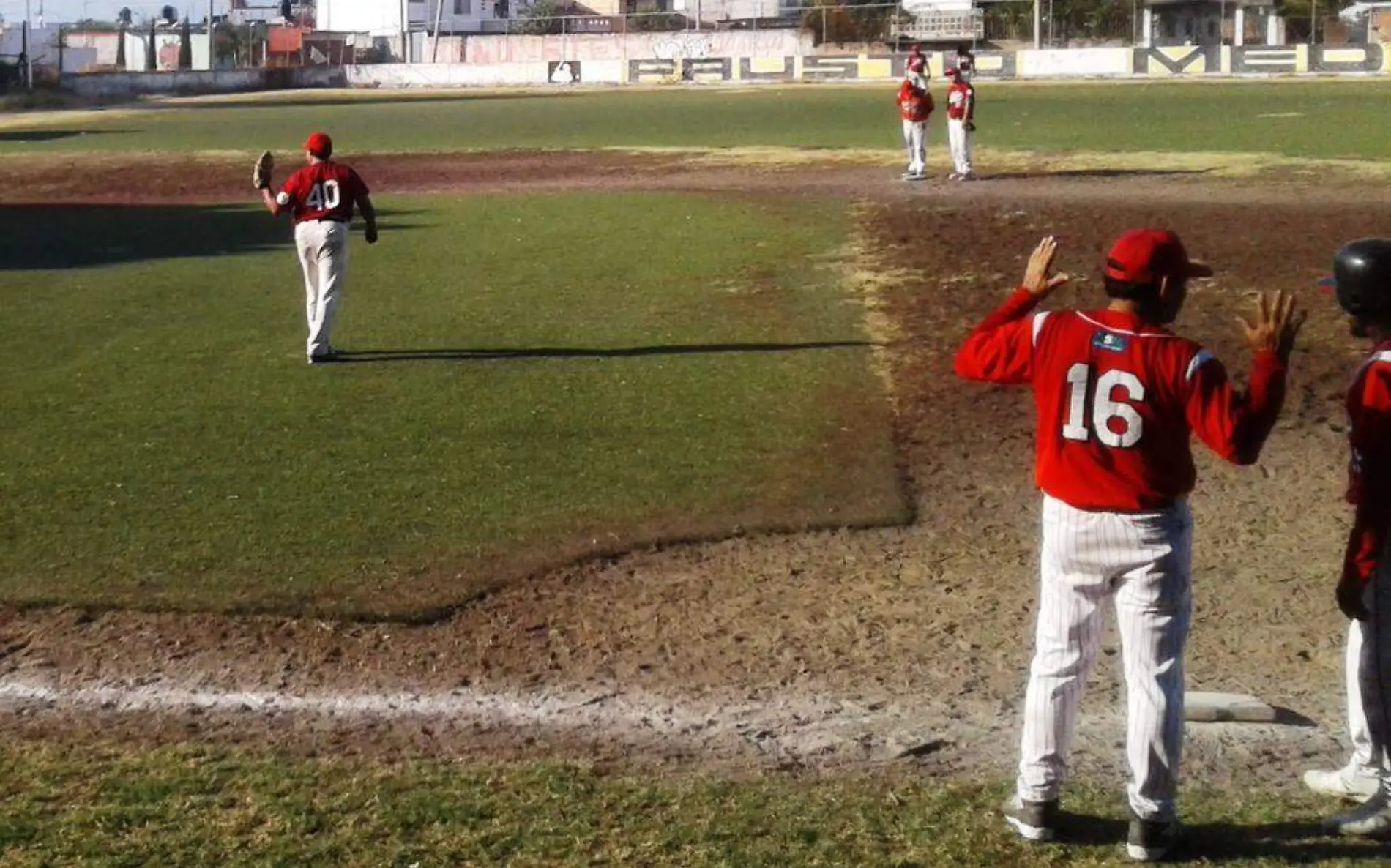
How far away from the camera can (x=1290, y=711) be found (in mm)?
6938

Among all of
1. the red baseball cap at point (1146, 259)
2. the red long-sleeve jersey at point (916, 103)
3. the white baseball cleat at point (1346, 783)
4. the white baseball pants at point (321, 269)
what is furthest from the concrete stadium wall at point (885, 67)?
Result: the red baseball cap at point (1146, 259)

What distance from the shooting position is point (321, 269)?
1412 cm

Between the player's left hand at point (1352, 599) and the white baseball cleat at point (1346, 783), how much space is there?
727 millimetres

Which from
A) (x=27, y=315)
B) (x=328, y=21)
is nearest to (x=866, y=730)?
(x=27, y=315)

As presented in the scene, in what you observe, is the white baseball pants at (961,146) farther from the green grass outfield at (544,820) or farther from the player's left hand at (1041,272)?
the player's left hand at (1041,272)

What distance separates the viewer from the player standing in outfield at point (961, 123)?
25.6 m

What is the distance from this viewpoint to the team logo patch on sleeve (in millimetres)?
5297

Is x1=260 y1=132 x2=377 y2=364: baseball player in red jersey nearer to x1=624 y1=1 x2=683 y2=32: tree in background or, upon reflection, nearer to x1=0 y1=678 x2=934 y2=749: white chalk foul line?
x1=0 y1=678 x2=934 y2=749: white chalk foul line

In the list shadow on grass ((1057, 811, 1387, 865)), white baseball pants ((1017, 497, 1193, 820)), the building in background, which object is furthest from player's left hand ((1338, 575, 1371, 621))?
the building in background

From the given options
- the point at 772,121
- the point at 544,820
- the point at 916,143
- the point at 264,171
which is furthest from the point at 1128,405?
the point at 772,121

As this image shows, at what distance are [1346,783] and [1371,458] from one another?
54.1 inches

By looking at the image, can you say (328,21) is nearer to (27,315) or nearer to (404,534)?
(27,315)

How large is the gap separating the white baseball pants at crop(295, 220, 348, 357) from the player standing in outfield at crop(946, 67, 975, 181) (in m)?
13.6

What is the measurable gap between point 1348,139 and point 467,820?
27692mm
